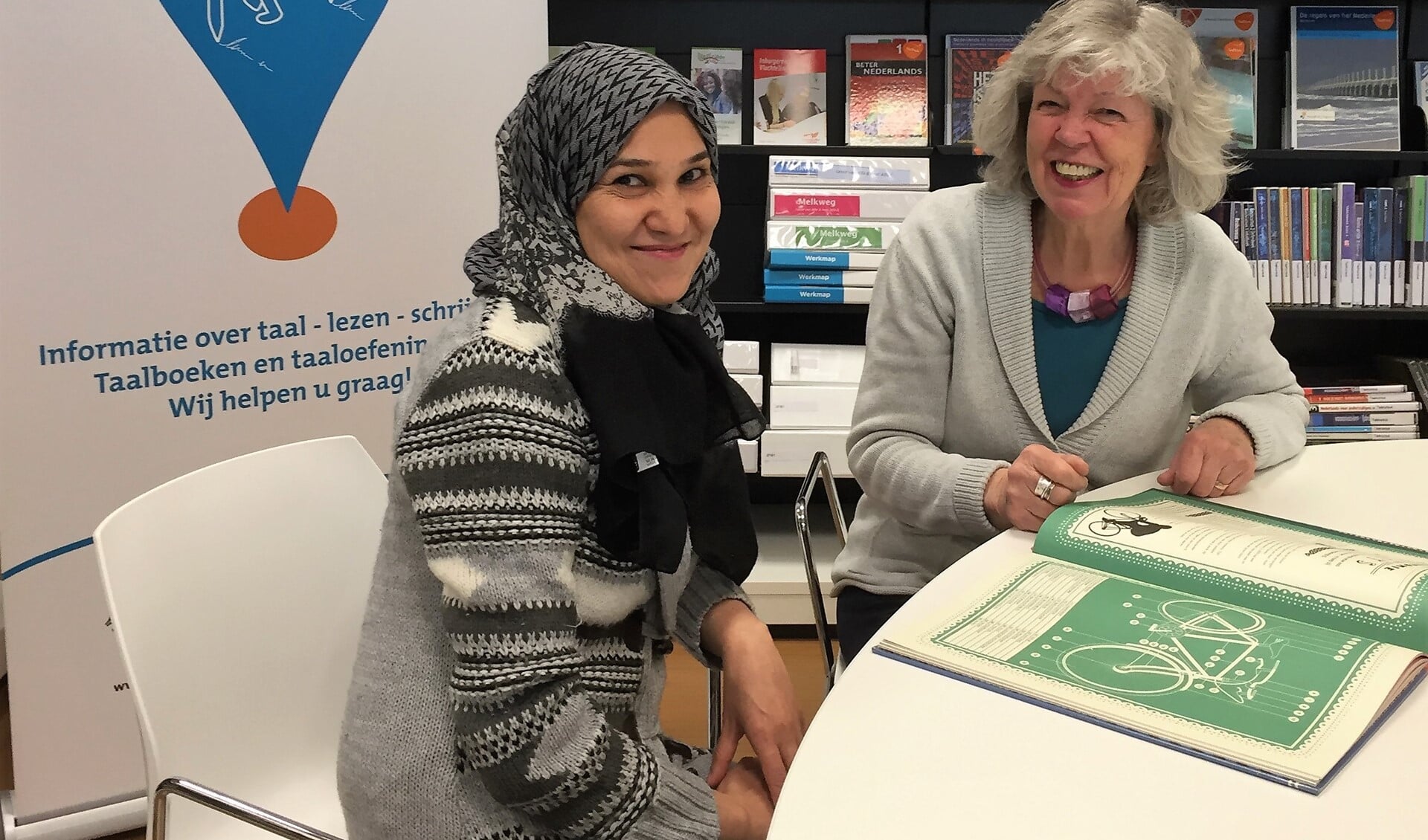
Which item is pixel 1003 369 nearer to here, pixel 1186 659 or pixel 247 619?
pixel 1186 659

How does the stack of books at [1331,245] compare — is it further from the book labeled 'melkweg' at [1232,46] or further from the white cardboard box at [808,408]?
the white cardboard box at [808,408]

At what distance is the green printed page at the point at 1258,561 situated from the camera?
3.39ft

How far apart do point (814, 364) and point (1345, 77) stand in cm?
162

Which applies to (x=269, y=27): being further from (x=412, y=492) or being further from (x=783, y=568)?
(x=783, y=568)

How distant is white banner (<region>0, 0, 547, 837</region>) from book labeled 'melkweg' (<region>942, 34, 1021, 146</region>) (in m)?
1.19

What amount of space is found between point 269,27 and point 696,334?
142 centimetres

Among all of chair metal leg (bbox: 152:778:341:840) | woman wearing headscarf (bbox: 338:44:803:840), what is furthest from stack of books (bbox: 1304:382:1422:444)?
chair metal leg (bbox: 152:778:341:840)

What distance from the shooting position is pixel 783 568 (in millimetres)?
2992

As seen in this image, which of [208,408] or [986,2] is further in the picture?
[986,2]

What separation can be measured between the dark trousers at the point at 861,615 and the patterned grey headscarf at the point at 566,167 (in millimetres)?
786

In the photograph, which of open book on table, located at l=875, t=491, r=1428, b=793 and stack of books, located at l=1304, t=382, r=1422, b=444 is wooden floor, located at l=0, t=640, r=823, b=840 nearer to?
open book on table, located at l=875, t=491, r=1428, b=793

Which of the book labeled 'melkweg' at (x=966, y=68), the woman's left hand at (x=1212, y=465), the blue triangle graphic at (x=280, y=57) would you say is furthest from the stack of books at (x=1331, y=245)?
the blue triangle graphic at (x=280, y=57)

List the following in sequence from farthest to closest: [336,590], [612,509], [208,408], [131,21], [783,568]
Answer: [783,568] → [208,408] → [131,21] → [336,590] → [612,509]

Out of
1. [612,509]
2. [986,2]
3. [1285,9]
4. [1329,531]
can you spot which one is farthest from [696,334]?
[1285,9]
